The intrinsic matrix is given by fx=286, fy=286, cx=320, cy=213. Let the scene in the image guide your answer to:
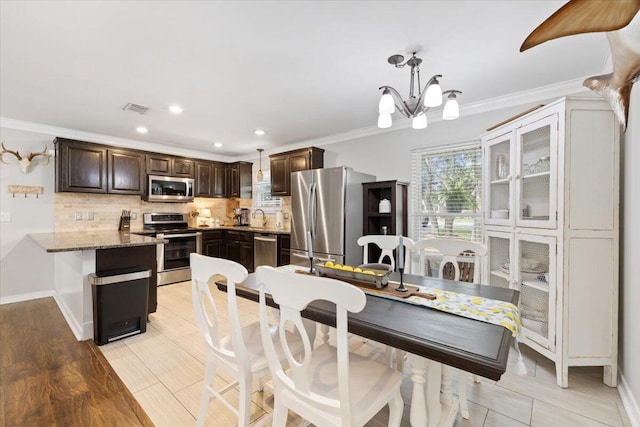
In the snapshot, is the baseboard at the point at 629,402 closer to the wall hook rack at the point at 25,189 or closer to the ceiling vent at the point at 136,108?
the ceiling vent at the point at 136,108

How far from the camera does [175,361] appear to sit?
2.38m

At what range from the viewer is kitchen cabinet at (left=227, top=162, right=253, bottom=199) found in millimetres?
5820

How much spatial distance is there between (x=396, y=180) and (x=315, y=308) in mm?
2639

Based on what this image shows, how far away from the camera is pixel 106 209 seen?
4.71 m

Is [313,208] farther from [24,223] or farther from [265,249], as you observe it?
[24,223]

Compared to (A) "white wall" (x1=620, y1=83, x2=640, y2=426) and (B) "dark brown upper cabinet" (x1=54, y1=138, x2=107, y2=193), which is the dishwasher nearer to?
(B) "dark brown upper cabinet" (x1=54, y1=138, x2=107, y2=193)

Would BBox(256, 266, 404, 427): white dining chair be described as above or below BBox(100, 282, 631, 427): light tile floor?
above

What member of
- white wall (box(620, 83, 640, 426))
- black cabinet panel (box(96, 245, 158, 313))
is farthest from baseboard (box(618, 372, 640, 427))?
black cabinet panel (box(96, 245, 158, 313))

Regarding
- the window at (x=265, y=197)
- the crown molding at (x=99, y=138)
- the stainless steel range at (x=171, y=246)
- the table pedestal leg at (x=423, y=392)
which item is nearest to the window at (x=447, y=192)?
the table pedestal leg at (x=423, y=392)

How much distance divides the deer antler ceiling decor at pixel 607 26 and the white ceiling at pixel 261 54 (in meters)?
1.11

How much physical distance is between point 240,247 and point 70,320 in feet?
8.20

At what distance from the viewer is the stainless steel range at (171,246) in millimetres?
4691

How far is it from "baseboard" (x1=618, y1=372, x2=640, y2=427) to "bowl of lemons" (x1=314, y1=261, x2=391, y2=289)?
1.64 metres

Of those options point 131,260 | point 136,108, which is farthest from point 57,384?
point 136,108
